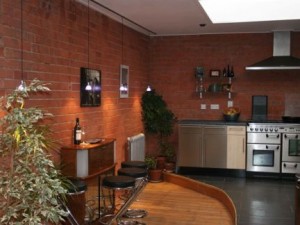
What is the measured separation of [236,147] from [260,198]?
141 centimetres

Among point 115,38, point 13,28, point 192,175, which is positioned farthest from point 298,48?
point 13,28

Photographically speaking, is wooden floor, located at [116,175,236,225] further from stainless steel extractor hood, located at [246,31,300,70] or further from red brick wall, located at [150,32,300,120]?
stainless steel extractor hood, located at [246,31,300,70]

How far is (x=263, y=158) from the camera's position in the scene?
6438 millimetres

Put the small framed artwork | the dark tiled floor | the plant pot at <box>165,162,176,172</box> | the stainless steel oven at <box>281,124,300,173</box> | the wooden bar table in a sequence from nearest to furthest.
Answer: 1. the wooden bar table
2. the dark tiled floor
3. the stainless steel oven at <box>281,124,300,173</box>
4. the plant pot at <box>165,162,176,172</box>
5. the small framed artwork

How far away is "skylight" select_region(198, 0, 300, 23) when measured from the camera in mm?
4632

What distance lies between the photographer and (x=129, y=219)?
14.0 feet

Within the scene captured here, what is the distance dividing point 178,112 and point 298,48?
8.13ft

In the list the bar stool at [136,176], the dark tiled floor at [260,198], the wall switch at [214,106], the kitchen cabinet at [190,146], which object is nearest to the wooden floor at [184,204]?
the bar stool at [136,176]

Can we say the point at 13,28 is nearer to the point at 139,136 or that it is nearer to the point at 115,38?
the point at 115,38

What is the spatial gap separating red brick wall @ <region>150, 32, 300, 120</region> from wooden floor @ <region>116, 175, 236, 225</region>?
186 centimetres

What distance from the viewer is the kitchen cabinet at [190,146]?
664cm

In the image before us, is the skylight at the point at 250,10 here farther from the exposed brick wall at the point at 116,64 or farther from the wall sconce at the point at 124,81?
the wall sconce at the point at 124,81

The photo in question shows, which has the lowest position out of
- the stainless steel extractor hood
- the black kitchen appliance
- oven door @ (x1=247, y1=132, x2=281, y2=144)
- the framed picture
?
oven door @ (x1=247, y1=132, x2=281, y2=144)

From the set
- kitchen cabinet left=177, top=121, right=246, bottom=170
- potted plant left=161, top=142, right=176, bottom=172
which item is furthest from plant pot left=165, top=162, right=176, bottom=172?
kitchen cabinet left=177, top=121, right=246, bottom=170
